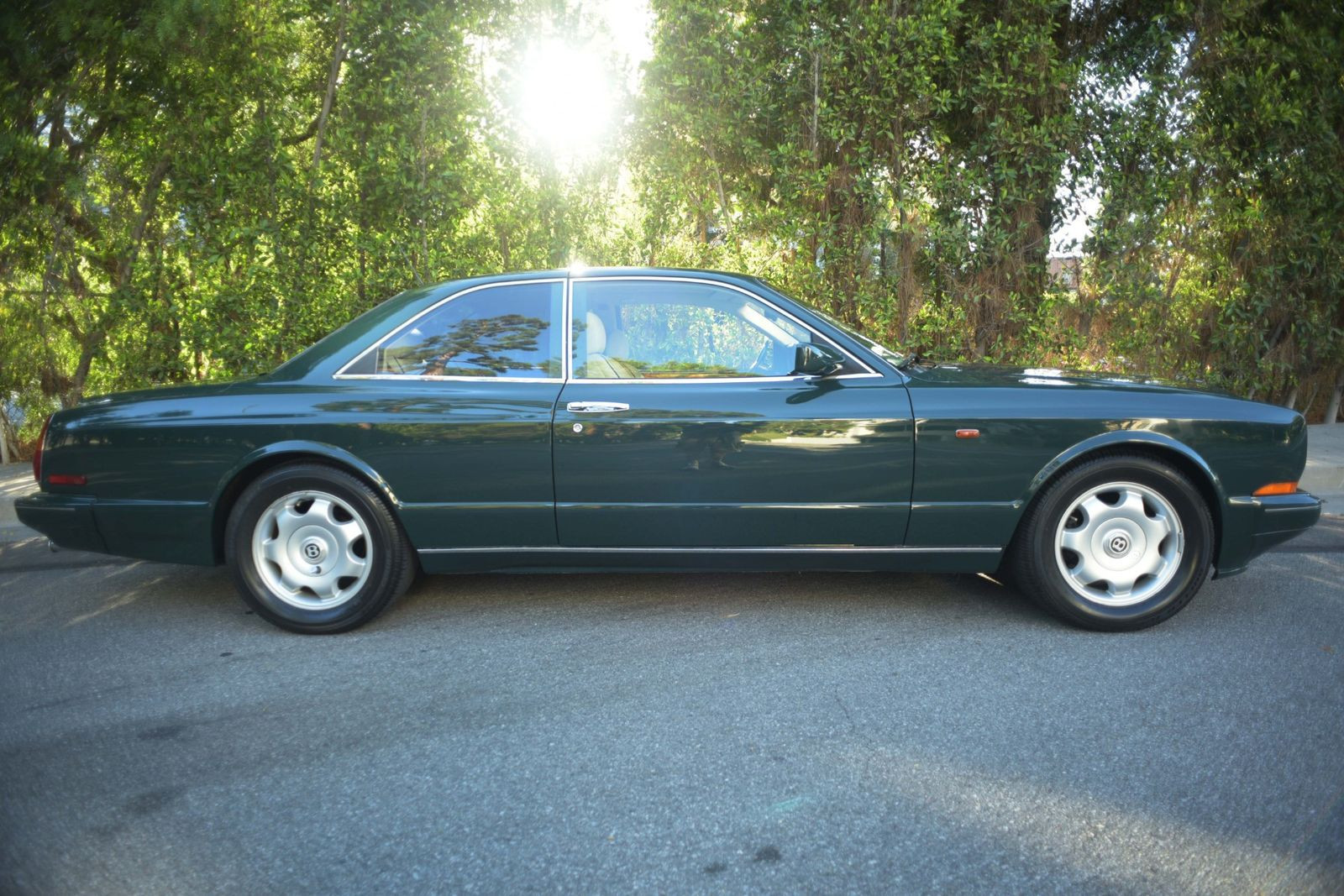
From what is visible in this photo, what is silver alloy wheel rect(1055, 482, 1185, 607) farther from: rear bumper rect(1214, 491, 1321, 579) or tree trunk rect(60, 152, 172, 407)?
tree trunk rect(60, 152, 172, 407)

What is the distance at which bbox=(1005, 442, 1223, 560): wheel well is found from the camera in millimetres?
3744

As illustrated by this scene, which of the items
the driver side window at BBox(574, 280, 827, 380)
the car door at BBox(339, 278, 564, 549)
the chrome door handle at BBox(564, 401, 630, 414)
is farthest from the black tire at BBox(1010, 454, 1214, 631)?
the car door at BBox(339, 278, 564, 549)

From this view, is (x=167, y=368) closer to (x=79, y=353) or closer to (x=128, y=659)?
(x=79, y=353)

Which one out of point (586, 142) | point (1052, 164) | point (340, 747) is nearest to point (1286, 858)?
point (340, 747)

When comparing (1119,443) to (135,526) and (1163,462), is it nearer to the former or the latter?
(1163,462)

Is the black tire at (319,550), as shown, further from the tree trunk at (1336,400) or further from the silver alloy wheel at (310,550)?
the tree trunk at (1336,400)

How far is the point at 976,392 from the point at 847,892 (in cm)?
227

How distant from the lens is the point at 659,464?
3.76 metres

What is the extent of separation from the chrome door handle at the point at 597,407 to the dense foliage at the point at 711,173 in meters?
3.79


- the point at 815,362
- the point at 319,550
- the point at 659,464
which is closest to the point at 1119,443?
the point at 815,362

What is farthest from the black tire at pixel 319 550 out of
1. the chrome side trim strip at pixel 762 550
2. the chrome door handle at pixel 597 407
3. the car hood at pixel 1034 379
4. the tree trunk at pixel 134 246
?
the tree trunk at pixel 134 246

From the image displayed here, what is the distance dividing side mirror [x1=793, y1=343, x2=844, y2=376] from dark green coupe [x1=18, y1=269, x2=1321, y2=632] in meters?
0.01

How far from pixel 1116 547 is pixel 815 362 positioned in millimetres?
1457

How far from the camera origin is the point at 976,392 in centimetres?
378
